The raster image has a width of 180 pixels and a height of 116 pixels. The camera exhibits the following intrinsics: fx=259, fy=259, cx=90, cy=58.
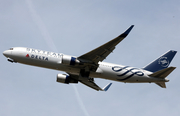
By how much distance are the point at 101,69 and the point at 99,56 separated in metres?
2.92

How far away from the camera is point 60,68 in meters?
39.3

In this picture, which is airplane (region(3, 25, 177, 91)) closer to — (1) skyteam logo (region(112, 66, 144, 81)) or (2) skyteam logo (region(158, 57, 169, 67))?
(1) skyteam logo (region(112, 66, 144, 81))

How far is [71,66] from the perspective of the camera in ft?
129

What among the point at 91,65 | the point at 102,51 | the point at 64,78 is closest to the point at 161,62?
the point at 102,51

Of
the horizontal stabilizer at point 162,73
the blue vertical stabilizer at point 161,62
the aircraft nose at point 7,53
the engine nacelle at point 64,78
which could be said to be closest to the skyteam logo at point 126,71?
the horizontal stabilizer at point 162,73

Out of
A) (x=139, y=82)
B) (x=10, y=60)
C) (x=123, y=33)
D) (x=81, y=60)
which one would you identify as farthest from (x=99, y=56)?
(x=10, y=60)

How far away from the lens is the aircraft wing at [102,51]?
1355 inches

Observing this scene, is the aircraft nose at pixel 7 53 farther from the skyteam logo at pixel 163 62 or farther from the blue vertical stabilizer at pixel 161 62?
the skyteam logo at pixel 163 62

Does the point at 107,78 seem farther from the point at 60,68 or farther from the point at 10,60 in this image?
the point at 10,60

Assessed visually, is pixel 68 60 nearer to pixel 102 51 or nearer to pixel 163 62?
pixel 102 51

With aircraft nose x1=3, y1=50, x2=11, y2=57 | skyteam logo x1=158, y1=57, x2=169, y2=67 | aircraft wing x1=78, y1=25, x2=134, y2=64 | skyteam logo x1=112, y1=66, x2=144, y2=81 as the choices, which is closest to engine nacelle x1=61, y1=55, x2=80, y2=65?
aircraft wing x1=78, y1=25, x2=134, y2=64

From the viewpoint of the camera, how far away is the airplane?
126 ft

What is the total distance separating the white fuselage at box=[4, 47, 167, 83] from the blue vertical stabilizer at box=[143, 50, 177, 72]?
1.80 meters

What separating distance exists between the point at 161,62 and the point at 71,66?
15964mm
